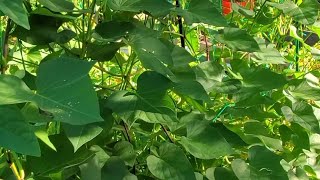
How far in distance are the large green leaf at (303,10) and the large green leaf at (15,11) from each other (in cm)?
67

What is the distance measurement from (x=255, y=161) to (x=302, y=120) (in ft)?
0.65

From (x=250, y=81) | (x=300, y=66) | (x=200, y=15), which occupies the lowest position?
(x=300, y=66)

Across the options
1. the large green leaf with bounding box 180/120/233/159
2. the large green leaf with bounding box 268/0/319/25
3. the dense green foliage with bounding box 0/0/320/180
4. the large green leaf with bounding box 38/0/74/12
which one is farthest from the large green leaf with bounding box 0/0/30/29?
the large green leaf with bounding box 268/0/319/25

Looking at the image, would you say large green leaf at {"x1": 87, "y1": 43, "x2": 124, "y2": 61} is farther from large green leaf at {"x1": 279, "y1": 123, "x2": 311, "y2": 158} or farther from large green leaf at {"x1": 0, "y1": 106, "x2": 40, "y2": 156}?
large green leaf at {"x1": 279, "y1": 123, "x2": 311, "y2": 158}

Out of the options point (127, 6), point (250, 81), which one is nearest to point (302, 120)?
point (250, 81)

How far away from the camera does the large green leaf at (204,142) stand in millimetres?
Result: 923

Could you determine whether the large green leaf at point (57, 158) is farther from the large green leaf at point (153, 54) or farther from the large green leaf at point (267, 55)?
the large green leaf at point (267, 55)

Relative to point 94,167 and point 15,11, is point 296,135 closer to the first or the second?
point 94,167

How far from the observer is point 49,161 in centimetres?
84

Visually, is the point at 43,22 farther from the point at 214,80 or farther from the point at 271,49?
the point at 271,49

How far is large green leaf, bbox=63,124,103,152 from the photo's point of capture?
81cm

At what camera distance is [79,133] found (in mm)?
823

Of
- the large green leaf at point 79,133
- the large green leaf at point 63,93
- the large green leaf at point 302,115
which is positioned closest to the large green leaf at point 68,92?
the large green leaf at point 63,93

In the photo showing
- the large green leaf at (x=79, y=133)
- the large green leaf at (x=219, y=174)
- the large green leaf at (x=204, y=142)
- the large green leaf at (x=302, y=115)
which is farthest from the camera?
the large green leaf at (x=302, y=115)
